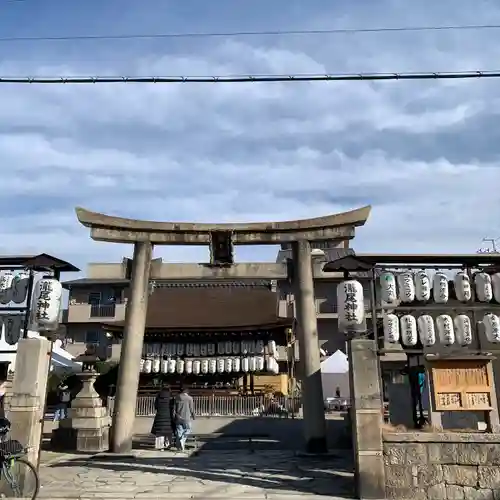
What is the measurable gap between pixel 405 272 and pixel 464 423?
240 inches

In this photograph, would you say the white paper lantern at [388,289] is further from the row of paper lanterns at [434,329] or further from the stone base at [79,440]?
the stone base at [79,440]

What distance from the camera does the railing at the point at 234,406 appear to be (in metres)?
21.4

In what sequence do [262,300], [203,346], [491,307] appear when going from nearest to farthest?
[491,307]
[203,346]
[262,300]

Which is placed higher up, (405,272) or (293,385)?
(405,272)

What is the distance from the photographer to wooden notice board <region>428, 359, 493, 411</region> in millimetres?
9688

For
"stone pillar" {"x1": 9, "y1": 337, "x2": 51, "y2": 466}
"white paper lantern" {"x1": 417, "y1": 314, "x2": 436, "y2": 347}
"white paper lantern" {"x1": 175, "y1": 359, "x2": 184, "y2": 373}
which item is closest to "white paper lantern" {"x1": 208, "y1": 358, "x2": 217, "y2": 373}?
"white paper lantern" {"x1": 175, "y1": 359, "x2": 184, "y2": 373}

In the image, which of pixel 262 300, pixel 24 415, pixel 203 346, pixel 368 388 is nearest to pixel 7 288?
pixel 24 415

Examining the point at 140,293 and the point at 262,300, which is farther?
the point at 262,300

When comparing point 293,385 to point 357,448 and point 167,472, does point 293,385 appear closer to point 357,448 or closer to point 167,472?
point 167,472

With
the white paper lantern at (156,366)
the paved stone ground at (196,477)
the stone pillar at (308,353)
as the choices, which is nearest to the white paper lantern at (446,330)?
the paved stone ground at (196,477)

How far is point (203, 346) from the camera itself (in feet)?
81.9

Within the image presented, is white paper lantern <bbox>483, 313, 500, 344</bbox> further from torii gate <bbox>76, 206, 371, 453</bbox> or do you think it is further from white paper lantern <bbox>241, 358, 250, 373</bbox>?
white paper lantern <bbox>241, 358, 250, 373</bbox>

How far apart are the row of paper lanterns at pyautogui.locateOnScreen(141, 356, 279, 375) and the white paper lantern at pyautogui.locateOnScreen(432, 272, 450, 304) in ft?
48.9

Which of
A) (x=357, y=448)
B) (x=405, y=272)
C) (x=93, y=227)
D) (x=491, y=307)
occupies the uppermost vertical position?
(x=93, y=227)
